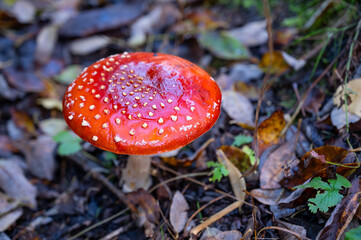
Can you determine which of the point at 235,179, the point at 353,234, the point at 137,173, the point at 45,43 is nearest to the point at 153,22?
the point at 45,43

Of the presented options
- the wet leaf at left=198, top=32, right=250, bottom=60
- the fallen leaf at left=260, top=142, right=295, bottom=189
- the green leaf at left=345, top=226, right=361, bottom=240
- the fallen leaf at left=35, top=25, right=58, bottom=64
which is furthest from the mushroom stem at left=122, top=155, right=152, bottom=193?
the fallen leaf at left=35, top=25, right=58, bottom=64

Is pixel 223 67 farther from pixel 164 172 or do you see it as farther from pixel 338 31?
pixel 164 172

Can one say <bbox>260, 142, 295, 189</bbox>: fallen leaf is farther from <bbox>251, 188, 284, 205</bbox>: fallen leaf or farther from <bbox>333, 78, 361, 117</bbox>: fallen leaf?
<bbox>333, 78, 361, 117</bbox>: fallen leaf

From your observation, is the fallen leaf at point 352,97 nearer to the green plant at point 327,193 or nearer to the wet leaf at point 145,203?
the green plant at point 327,193

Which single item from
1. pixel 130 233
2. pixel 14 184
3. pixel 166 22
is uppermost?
pixel 166 22

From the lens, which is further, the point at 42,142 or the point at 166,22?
the point at 166,22

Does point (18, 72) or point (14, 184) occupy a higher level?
point (18, 72)

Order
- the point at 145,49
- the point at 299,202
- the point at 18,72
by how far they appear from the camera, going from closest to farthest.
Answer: the point at 299,202, the point at 18,72, the point at 145,49

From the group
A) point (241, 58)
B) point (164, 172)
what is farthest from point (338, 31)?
point (164, 172)
